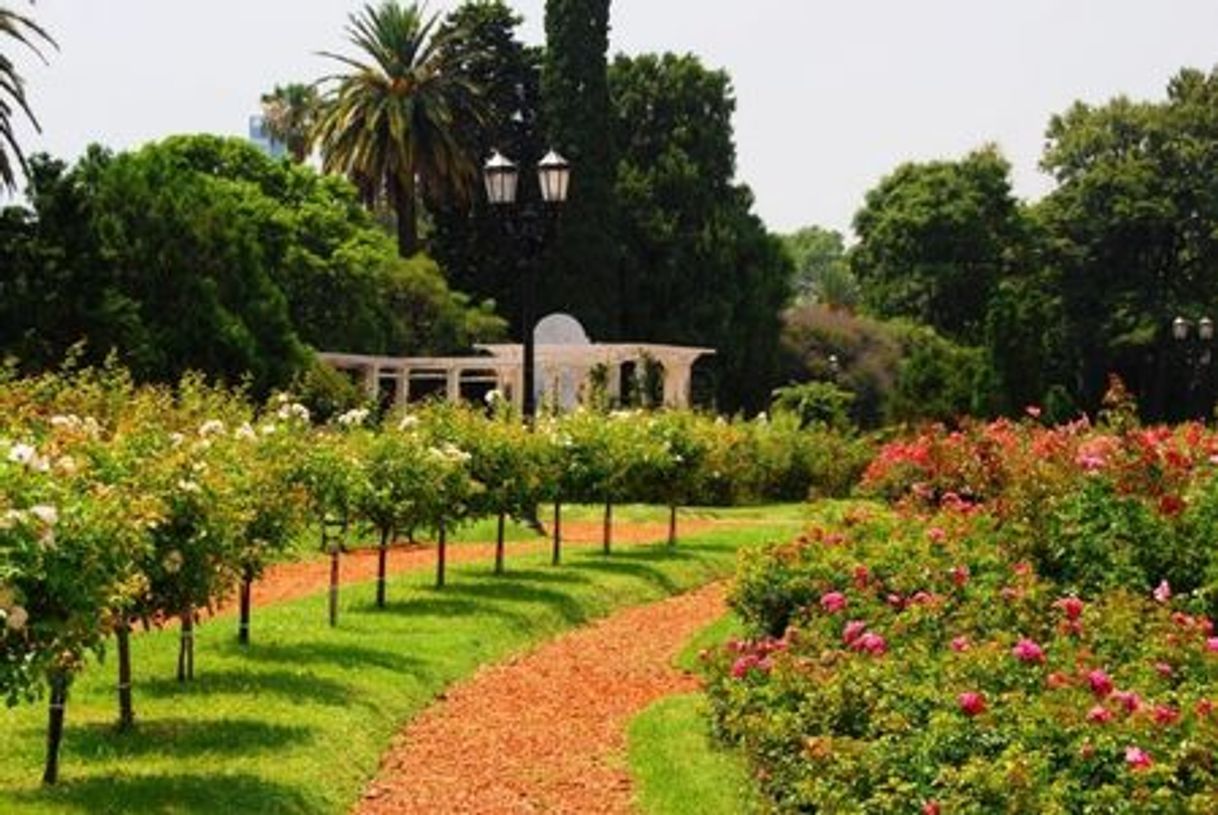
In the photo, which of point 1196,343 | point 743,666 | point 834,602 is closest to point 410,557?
point 834,602

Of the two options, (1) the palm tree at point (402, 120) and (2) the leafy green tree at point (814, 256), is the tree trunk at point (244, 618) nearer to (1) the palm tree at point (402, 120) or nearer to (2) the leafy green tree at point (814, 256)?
(1) the palm tree at point (402, 120)

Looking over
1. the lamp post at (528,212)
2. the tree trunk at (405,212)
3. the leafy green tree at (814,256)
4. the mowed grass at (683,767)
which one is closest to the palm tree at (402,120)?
the tree trunk at (405,212)

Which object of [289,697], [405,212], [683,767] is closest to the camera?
[683,767]

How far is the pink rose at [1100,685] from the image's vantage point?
7.20 m

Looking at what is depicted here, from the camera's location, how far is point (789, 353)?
54312 mm

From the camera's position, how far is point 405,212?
48.8 metres

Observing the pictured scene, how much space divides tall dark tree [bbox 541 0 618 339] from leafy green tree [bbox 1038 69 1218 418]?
58.9ft

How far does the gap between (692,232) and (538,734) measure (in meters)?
38.7

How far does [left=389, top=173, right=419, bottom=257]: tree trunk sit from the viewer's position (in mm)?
47875

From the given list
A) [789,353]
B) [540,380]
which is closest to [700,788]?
[540,380]

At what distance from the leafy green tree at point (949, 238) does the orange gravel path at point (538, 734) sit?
45444mm

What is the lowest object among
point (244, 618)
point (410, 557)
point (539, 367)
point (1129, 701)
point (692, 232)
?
point (244, 618)

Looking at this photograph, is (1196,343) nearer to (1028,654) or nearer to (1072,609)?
(1072,609)

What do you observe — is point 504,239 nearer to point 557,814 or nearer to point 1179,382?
point 1179,382
